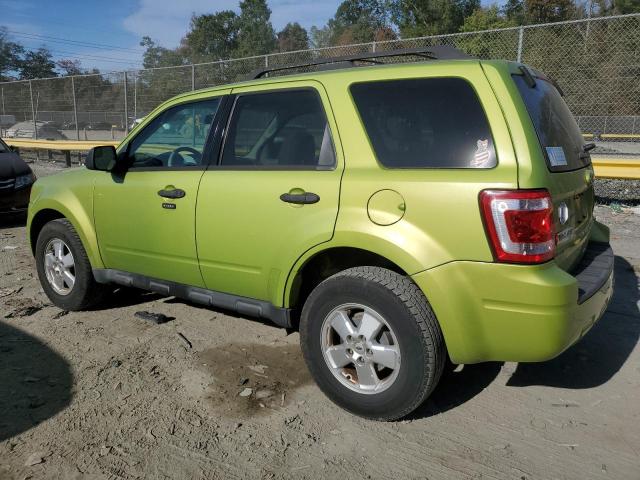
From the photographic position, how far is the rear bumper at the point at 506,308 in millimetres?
2422

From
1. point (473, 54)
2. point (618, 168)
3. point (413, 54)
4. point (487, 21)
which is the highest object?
point (487, 21)

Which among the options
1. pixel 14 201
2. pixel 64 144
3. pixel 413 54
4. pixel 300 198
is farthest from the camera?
pixel 64 144

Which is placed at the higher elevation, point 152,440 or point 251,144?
point 251,144

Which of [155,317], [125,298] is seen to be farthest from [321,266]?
[125,298]

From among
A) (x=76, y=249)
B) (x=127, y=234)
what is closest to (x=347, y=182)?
(x=127, y=234)

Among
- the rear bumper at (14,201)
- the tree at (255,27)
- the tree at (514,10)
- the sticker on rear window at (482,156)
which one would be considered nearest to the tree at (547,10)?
the tree at (514,10)

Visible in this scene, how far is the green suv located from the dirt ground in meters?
0.31

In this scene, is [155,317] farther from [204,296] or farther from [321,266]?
[321,266]

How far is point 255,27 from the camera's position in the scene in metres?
71.0

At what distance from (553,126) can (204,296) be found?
2421 millimetres

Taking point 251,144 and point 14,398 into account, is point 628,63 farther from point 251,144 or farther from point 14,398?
point 14,398

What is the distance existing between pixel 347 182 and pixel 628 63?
7.83 meters

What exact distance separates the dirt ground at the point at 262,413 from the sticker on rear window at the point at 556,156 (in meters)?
1.40

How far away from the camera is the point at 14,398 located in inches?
124
